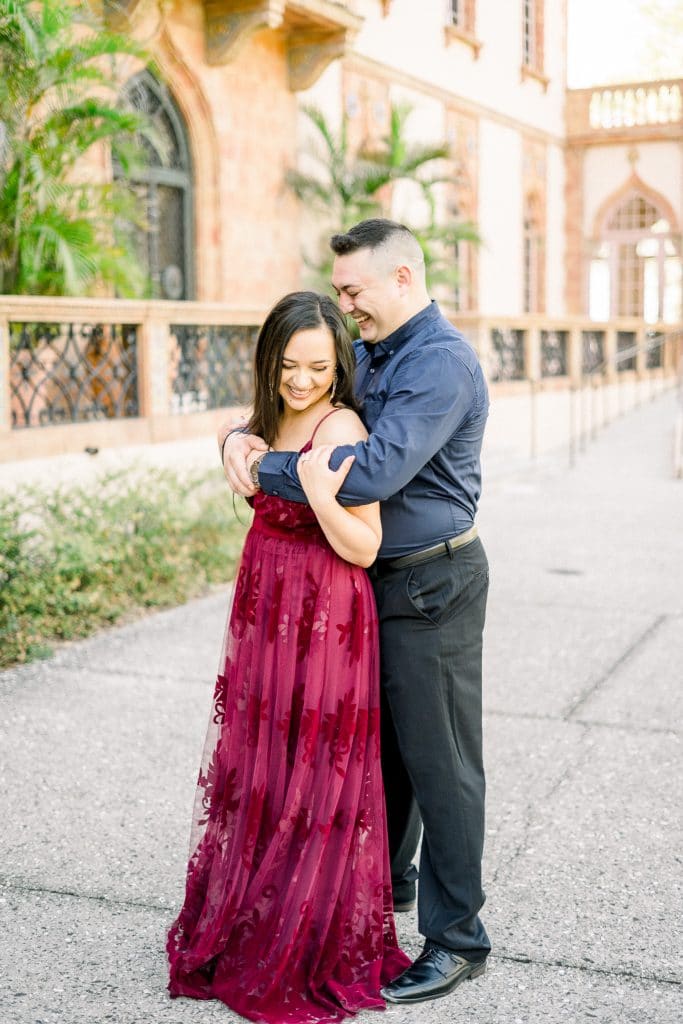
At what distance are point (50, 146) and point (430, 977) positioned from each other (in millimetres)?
7839

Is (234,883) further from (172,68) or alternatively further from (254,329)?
(172,68)

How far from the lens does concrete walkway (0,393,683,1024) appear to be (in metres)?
3.18

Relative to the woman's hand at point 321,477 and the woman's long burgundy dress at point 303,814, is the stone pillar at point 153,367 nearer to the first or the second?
the woman's long burgundy dress at point 303,814

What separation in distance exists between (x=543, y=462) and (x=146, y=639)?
29.0 ft

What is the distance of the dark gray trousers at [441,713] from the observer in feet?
10.2

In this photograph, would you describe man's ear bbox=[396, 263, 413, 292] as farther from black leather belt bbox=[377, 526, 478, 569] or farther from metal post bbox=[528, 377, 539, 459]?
metal post bbox=[528, 377, 539, 459]

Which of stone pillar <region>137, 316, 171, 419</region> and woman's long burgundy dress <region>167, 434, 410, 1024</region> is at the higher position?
stone pillar <region>137, 316, 171, 419</region>

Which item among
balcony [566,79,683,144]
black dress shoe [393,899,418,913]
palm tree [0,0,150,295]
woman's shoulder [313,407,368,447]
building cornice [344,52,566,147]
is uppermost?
balcony [566,79,683,144]

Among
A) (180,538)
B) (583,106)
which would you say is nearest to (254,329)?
(180,538)

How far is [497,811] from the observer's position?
4383 mm

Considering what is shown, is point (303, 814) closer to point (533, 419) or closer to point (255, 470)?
point (255, 470)

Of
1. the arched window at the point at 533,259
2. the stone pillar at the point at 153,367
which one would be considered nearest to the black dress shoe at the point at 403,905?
the stone pillar at the point at 153,367

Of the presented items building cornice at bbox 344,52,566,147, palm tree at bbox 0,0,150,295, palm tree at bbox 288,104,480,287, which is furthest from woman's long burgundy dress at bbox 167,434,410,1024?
building cornice at bbox 344,52,566,147

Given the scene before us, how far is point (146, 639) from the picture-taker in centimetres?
680
